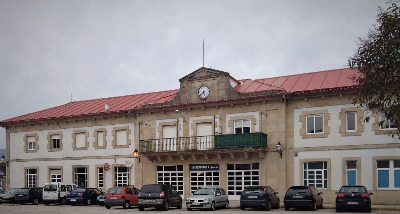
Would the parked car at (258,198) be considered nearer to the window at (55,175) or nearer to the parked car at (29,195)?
the parked car at (29,195)

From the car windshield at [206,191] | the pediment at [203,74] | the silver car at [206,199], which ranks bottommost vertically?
the silver car at [206,199]

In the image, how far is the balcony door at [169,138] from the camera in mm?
37688

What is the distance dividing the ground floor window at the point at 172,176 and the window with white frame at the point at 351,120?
40.8 feet

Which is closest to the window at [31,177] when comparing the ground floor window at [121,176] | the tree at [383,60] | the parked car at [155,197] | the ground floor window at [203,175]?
the ground floor window at [121,176]

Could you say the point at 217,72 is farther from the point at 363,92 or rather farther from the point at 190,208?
the point at 363,92

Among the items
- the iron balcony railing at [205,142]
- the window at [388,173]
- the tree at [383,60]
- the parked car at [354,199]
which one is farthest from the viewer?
the iron balcony railing at [205,142]

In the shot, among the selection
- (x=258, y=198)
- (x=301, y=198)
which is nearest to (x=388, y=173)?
(x=301, y=198)

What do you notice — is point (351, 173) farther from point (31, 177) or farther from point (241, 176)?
point (31, 177)

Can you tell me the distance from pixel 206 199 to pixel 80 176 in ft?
61.0

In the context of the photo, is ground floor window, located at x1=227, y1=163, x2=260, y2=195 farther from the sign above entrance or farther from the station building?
the sign above entrance

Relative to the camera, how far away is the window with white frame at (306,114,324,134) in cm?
3312

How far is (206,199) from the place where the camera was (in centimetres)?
2770

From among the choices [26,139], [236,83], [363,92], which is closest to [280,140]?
[236,83]

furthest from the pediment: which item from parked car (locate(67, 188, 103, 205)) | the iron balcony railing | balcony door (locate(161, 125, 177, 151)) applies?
parked car (locate(67, 188, 103, 205))
